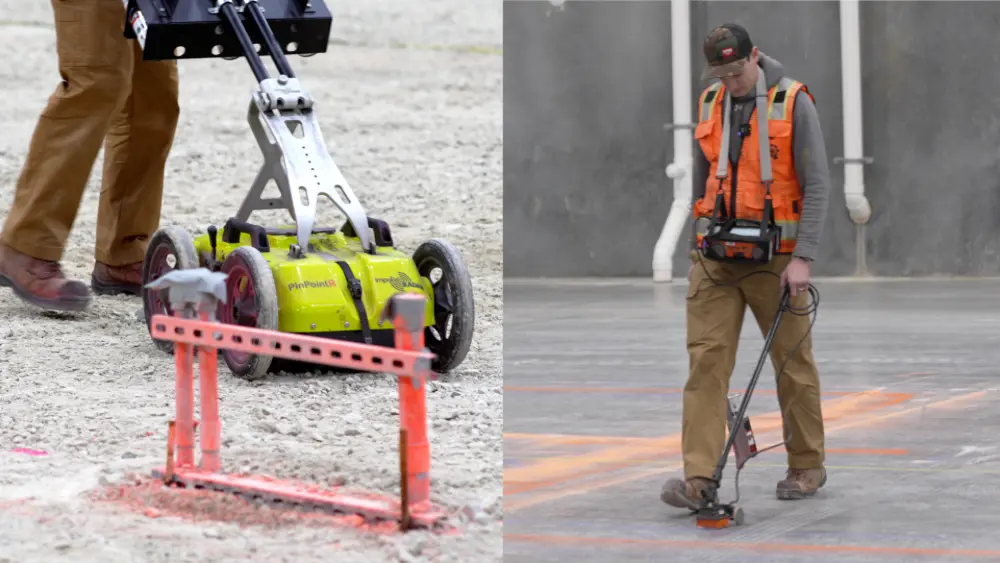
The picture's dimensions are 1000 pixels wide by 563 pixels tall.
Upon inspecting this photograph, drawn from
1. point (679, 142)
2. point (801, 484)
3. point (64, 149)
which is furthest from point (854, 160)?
point (801, 484)

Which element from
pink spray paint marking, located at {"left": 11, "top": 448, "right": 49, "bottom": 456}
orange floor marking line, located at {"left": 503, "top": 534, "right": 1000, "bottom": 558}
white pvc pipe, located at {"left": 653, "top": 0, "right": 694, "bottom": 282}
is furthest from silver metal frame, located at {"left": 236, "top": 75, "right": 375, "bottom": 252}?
white pvc pipe, located at {"left": 653, "top": 0, "right": 694, "bottom": 282}

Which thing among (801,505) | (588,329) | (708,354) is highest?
(708,354)

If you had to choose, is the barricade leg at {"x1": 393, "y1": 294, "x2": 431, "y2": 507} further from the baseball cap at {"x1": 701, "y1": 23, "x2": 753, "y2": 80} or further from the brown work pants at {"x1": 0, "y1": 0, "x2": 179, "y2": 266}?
the brown work pants at {"x1": 0, "y1": 0, "x2": 179, "y2": 266}

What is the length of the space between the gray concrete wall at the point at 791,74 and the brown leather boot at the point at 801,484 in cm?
919

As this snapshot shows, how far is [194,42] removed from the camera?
26.0 feet

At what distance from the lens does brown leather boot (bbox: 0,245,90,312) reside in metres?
8.68

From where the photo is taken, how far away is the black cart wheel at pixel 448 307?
7.18m

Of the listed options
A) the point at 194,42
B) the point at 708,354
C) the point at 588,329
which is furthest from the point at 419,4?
the point at 708,354

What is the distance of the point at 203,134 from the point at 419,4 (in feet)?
16.3

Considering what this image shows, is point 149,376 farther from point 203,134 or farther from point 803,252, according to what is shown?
point 203,134

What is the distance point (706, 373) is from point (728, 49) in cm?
106

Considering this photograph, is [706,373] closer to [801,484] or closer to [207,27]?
[801,484]

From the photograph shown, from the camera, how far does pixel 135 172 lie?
928 centimetres

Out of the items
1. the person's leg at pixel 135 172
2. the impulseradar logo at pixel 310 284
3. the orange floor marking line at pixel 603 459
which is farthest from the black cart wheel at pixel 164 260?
the orange floor marking line at pixel 603 459
